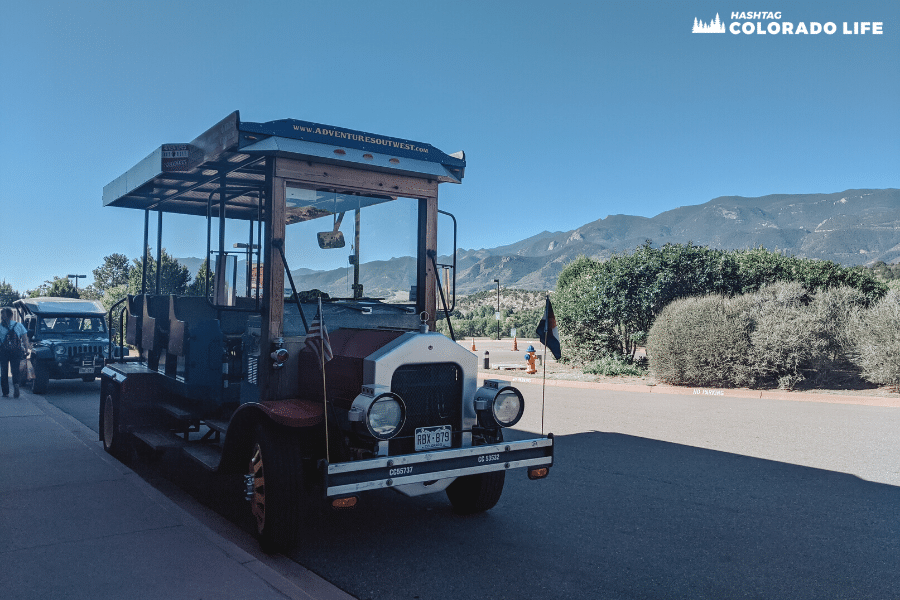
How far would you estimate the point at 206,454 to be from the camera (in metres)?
5.49

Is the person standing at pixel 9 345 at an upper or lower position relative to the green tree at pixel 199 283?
lower

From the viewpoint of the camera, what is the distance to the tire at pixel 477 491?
5.30m

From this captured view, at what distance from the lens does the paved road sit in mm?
4074

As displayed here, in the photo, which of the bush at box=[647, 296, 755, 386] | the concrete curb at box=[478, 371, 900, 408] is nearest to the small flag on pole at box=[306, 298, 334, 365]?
the concrete curb at box=[478, 371, 900, 408]

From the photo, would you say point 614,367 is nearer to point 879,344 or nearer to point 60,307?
point 879,344

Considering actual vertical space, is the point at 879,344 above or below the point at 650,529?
above

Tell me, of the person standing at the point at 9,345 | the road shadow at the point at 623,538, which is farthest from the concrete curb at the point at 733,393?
the person standing at the point at 9,345

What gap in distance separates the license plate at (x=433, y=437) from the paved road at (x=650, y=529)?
76 centimetres

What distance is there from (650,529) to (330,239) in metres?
3.51

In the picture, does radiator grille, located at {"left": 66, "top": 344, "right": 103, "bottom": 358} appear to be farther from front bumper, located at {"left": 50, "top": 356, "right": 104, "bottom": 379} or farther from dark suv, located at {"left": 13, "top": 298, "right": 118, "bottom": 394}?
front bumper, located at {"left": 50, "top": 356, "right": 104, "bottom": 379}

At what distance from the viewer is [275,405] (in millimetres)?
4605

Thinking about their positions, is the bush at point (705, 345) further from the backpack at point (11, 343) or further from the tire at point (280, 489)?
the backpack at point (11, 343)

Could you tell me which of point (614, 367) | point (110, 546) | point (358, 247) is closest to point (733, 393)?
point (614, 367)

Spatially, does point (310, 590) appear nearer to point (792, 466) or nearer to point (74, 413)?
point (792, 466)
